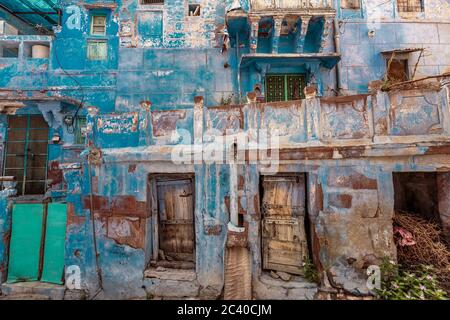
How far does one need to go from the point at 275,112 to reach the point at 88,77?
745cm

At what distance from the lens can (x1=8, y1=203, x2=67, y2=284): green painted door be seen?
6156 mm

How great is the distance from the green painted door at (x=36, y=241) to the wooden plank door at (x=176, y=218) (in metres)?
2.33

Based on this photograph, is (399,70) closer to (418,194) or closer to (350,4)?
(350,4)

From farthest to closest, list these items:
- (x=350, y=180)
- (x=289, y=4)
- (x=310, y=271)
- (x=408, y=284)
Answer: (x=289, y=4), (x=310, y=271), (x=350, y=180), (x=408, y=284)

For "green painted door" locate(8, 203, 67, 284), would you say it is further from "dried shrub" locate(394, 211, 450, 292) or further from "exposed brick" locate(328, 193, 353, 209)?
"dried shrub" locate(394, 211, 450, 292)

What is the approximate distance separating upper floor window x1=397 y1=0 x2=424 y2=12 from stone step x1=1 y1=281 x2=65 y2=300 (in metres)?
14.0

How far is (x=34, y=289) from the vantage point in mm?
5918

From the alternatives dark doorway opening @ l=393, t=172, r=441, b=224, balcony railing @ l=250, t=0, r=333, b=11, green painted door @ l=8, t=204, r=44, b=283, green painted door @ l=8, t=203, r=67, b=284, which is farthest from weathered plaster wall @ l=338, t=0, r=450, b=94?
green painted door @ l=8, t=204, r=44, b=283

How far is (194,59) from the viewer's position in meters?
9.59

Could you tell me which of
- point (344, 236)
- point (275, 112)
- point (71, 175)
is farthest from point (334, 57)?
point (71, 175)

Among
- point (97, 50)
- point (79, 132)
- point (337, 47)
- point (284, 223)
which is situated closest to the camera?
point (284, 223)

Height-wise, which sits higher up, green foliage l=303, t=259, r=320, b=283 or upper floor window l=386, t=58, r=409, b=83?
upper floor window l=386, t=58, r=409, b=83

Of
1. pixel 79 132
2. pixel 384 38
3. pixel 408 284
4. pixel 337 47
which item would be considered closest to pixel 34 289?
pixel 79 132

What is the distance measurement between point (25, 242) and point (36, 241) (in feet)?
0.87
